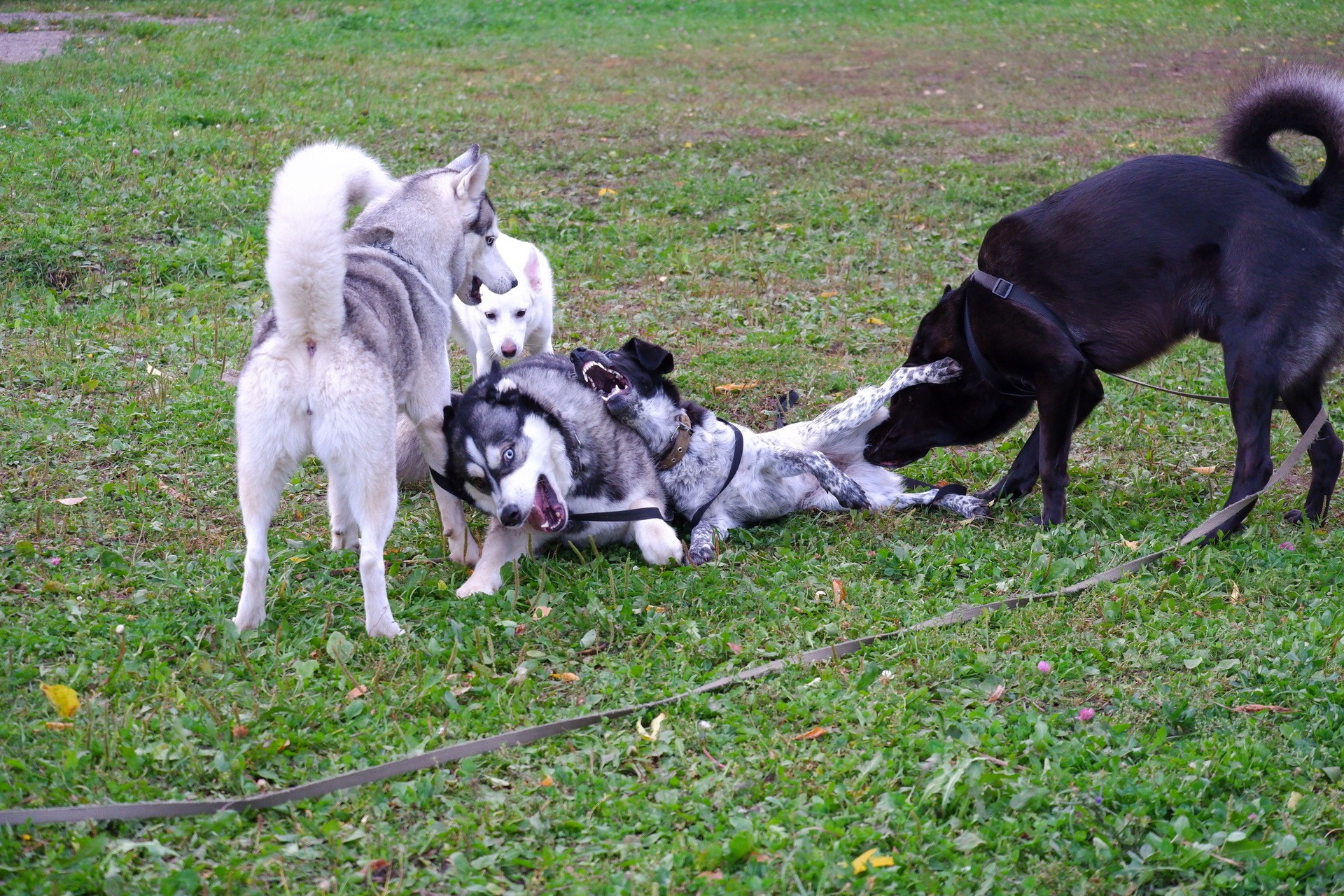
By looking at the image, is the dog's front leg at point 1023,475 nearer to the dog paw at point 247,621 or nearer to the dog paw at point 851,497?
the dog paw at point 851,497

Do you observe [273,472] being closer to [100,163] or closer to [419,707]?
[419,707]

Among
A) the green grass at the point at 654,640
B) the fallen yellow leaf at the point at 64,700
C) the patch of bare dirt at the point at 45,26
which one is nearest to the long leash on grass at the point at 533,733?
the green grass at the point at 654,640

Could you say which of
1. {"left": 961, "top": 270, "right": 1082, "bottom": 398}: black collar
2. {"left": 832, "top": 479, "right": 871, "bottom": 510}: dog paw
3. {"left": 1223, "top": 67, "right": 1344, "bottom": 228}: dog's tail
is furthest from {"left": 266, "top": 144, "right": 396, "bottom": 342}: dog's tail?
{"left": 1223, "top": 67, "right": 1344, "bottom": 228}: dog's tail

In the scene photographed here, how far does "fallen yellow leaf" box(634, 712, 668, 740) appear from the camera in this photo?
320 cm

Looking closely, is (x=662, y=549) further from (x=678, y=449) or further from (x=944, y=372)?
(x=944, y=372)

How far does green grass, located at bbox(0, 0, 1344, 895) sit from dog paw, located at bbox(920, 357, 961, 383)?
55cm

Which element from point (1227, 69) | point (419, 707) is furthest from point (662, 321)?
point (1227, 69)

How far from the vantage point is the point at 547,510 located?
4.21m

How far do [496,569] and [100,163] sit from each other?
691 centimetres

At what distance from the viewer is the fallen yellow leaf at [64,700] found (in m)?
3.15

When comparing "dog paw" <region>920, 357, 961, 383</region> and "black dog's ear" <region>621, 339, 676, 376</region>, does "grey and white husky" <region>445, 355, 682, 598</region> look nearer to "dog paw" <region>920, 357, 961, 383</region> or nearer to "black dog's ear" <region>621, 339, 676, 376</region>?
"black dog's ear" <region>621, 339, 676, 376</region>

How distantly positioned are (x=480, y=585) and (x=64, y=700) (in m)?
1.42

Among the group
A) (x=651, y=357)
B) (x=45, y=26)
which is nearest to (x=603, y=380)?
(x=651, y=357)

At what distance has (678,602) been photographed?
13.2 ft
